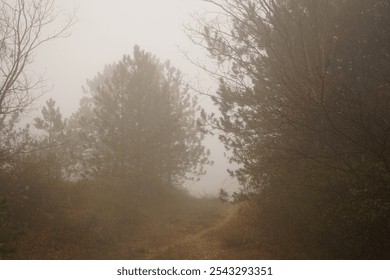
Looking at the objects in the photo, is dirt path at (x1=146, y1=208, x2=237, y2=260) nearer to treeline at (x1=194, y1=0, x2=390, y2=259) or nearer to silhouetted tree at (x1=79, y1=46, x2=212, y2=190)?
treeline at (x1=194, y1=0, x2=390, y2=259)

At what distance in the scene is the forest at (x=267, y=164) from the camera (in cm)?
654

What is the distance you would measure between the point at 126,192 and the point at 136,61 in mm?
6767

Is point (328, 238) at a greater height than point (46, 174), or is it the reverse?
point (46, 174)

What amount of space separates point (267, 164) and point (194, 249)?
309 cm

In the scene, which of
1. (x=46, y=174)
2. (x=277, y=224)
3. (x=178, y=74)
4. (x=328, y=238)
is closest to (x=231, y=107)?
(x=277, y=224)

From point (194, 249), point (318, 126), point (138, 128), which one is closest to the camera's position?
point (318, 126)

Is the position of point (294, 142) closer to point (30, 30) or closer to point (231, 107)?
point (231, 107)

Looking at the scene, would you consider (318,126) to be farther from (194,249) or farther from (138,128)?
(138,128)

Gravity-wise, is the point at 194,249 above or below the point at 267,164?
below

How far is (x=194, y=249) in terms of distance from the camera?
895 cm

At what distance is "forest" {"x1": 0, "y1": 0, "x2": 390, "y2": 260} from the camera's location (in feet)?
21.4

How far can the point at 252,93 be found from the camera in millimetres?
9695

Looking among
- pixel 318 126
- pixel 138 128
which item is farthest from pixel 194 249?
pixel 138 128

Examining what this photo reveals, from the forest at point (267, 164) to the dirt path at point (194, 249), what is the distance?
34mm
